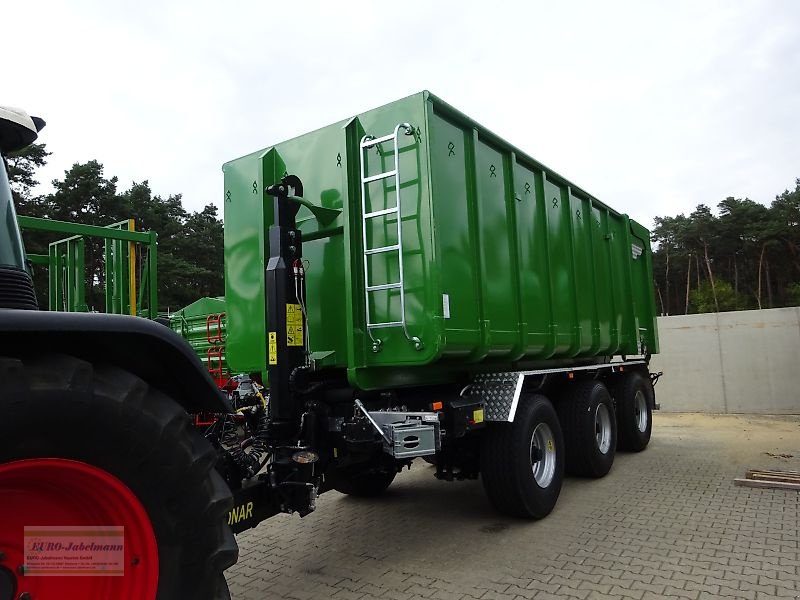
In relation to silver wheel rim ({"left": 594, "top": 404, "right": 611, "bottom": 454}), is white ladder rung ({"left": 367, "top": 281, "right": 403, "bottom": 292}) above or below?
above

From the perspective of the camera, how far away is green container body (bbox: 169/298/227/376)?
44.7 ft

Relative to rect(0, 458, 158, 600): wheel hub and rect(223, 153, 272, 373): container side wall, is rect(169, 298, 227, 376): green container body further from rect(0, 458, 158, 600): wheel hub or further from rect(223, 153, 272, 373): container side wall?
rect(0, 458, 158, 600): wheel hub

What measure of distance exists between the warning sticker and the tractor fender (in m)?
1.67

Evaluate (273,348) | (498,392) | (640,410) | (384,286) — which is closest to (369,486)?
(498,392)

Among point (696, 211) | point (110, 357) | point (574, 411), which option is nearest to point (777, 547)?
point (574, 411)

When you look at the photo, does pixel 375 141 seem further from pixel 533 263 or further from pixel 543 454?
pixel 543 454

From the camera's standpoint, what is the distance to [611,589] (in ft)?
12.9

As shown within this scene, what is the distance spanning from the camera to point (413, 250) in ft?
14.7

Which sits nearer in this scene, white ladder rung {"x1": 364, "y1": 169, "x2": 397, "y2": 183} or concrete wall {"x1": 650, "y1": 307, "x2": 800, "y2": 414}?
white ladder rung {"x1": 364, "y1": 169, "x2": 397, "y2": 183}

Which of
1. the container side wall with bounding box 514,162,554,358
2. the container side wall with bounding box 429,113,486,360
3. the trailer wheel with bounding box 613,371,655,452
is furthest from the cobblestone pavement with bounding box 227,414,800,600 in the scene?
the container side wall with bounding box 514,162,554,358

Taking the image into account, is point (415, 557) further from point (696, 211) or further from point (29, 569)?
point (696, 211)

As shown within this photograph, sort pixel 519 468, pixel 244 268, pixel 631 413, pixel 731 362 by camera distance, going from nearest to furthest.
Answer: pixel 244 268 → pixel 519 468 → pixel 631 413 → pixel 731 362

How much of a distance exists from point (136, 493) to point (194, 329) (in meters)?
12.9

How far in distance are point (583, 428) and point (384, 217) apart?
400 cm
